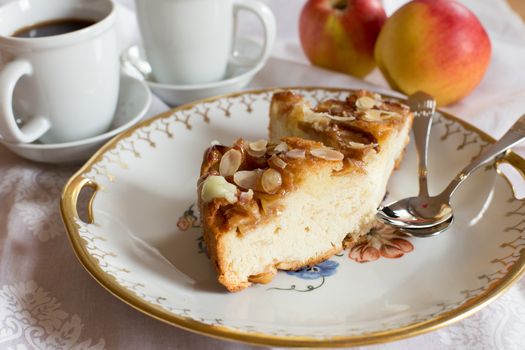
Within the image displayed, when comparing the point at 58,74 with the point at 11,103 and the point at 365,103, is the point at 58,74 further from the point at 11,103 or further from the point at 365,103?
the point at 365,103

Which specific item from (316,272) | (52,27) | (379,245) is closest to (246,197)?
(316,272)

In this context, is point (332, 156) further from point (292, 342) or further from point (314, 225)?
point (292, 342)

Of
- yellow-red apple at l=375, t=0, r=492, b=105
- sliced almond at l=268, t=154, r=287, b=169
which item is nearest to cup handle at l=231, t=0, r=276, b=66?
yellow-red apple at l=375, t=0, r=492, b=105

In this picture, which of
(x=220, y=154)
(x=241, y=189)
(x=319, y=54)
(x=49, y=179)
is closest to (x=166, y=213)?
(x=220, y=154)

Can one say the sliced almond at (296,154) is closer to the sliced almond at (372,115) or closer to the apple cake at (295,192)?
the apple cake at (295,192)

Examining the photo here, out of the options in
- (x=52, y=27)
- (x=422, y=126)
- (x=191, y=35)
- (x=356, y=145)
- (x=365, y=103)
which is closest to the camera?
(x=356, y=145)
